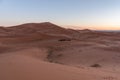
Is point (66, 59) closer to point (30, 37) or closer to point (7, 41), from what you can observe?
point (7, 41)

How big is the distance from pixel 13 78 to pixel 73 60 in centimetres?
466

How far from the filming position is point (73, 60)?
9.12 meters

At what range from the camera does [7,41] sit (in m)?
16.6

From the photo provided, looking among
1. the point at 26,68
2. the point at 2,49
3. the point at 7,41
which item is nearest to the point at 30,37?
the point at 7,41

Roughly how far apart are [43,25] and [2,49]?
694 inches

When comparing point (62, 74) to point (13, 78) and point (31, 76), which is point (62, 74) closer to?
point (31, 76)

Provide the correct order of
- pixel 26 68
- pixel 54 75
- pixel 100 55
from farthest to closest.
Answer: pixel 100 55 → pixel 26 68 → pixel 54 75

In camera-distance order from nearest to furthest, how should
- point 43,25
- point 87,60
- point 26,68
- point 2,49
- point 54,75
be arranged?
point 54,75, point 26,68, point 87,60, point 2,49, point 43,25

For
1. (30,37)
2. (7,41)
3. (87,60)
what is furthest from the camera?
(30,37)

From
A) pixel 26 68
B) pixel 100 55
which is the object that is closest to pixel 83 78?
pixel 26 68

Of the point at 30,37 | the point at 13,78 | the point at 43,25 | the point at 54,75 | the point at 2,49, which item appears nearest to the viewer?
the point at 13,78

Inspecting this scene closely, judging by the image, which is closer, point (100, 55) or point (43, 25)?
point (100, 55)

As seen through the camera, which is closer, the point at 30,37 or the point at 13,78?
the point at 13,78

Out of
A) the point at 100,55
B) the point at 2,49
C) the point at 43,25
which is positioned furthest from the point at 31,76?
the point at 43,25
